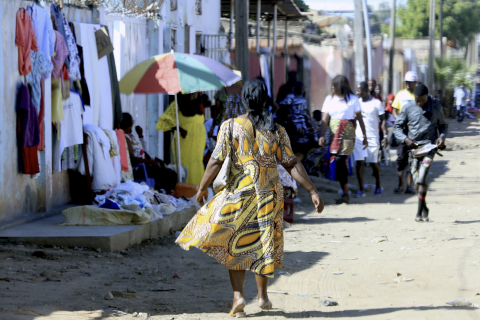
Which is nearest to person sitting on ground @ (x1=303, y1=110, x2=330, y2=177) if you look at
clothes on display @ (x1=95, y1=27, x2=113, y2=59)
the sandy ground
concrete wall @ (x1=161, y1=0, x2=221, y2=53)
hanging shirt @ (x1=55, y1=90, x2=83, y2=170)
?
concrete wall @ (x1=161, y1=0, x2=221, y2=53)

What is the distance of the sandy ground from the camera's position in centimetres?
488

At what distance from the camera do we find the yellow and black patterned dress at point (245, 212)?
4617mm

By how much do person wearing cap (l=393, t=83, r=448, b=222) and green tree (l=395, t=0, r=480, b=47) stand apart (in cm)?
4338

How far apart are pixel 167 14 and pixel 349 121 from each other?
15.2 ft

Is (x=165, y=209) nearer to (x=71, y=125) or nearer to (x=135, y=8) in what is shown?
(x=71, y=125)

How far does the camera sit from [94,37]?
29.1 ft

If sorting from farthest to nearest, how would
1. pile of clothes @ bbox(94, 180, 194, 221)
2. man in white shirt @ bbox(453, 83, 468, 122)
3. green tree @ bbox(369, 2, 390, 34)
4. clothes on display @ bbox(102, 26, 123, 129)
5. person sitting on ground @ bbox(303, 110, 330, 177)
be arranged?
green tree @ bbox(369, 2, 390, 34)
man in white shirt @ bbox(453, 83, 468, 122)
person sitting on ground @ bbox(303, 110, 330, 177)
clothes on display @ bbox(102, 26, 123, 129)
pile of clothes @ bbox(94, 180, 194, 221)

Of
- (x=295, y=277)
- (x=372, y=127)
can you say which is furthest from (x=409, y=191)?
(x=295, y=277)

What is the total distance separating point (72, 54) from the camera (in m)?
8.20

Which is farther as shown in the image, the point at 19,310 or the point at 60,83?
the point at 60,83

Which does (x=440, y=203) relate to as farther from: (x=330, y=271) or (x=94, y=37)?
(x=94, y=37)

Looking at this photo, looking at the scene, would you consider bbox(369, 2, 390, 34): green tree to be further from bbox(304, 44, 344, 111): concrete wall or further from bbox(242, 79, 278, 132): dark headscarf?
bbox(242, 79, 278, 132): dark headscarf

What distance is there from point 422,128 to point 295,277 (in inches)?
133

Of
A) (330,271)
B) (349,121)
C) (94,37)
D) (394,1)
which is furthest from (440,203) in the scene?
(394,1)
